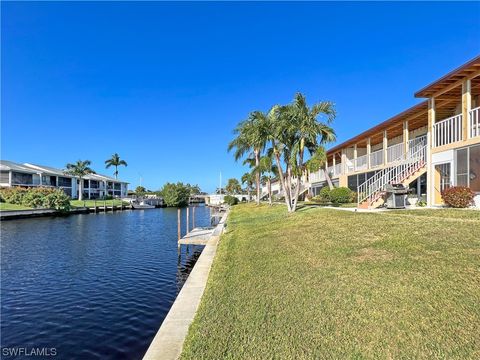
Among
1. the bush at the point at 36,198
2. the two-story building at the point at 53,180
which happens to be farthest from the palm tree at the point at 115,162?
the bush at the point at 36,198

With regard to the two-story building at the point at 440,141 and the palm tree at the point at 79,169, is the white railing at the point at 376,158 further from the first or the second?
the palm tree at the point at 79,169

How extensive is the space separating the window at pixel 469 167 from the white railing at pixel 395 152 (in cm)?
649

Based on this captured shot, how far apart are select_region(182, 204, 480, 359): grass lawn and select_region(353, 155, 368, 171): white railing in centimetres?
1659

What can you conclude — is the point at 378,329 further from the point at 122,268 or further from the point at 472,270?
the point at 122,268

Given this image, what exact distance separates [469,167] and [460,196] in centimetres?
170

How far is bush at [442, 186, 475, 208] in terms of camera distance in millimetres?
12461

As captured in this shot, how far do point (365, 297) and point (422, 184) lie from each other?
1477 centimetres

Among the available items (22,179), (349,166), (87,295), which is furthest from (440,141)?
(22,179)

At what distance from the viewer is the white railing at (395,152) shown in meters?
20.6

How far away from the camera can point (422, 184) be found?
58.0ft

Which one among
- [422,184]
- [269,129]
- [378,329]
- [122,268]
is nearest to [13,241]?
[122,268]

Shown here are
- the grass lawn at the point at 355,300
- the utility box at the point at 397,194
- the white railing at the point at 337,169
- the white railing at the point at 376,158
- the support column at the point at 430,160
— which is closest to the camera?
the grass lawn at the point at 355,300

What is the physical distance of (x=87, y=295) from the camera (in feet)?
37.6

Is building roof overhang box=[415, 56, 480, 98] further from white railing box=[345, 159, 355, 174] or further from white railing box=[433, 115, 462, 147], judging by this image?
white railing box=[345, 159, 355, 174]
